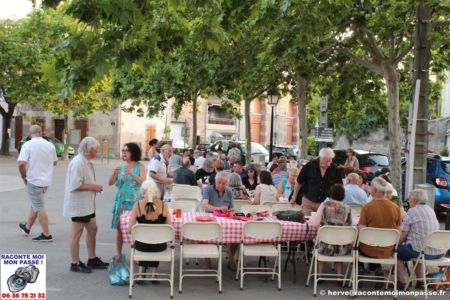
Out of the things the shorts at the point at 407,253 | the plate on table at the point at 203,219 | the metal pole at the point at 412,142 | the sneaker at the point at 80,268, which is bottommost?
the sneaker at the point at 80,268

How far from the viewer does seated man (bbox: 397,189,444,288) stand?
744 centimetres

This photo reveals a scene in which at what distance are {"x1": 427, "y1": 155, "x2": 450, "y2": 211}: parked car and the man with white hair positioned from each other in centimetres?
631

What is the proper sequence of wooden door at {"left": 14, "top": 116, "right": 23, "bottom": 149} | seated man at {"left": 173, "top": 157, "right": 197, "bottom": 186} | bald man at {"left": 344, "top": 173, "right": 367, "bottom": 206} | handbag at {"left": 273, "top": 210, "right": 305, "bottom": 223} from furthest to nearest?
wooden door at {"left": 14, "top": 116, "right": 23, "bottom": 149}, seated man at {"left": 173, "top": 157, "right": 197, "bottom": 186}, bald man at {"left": 344, "top": 173, "right": 367, "bottom": 206}, handbag at {"left": 273, "top": 210, "right": 305, "bottom": 223}

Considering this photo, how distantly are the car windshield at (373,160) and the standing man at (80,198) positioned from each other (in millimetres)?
13998

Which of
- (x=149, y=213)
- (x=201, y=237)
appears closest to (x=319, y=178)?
(x=201, y=237)

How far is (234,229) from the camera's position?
754cm

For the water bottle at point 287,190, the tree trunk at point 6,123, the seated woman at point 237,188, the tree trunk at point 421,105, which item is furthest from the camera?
the tree trunk at point 6,123

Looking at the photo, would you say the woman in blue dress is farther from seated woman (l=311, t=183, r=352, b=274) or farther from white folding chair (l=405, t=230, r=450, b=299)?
white folding chair (l=405, t=230, r=450, b=299)

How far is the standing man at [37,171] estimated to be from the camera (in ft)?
31.7

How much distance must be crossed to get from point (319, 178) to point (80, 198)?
11.7 feet

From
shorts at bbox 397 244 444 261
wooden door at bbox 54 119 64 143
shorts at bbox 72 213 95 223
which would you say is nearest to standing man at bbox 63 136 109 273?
shorts at bbox 72 213 95 223

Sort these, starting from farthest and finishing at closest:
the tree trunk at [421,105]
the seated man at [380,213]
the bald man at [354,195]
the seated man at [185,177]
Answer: the seated man at [185,177], the bald man at [354,195], the tree trunk at [421,105], the seated man at [380,213]

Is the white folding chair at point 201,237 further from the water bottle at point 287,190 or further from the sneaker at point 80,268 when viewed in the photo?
the water bottle at point 287,190

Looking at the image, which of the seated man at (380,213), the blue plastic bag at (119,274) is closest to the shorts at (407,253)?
the seated man at (380,213)
